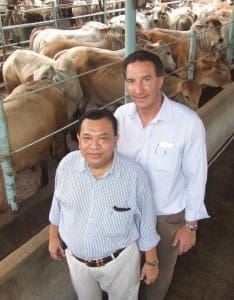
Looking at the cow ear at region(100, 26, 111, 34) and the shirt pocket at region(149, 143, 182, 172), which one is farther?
the cow ear at region(100, 26, 111, 34)

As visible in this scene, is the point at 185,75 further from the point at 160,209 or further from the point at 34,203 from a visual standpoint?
the point at 160,209

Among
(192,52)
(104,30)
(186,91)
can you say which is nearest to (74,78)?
(186,91)

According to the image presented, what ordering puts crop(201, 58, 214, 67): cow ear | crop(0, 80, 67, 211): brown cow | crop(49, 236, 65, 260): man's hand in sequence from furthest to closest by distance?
1. crop(201, 58, 214, 67): cow ear
2. crop(0, 80, 67, 211): brown cow
3. crop(49, 236, 65, 260): man's hand

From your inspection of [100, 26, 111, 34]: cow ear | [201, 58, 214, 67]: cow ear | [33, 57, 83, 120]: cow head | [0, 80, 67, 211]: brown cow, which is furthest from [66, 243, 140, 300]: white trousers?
[100, 26, 111, 34]: cow ear

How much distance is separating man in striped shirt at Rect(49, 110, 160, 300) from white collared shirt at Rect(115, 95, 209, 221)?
6.4 inches

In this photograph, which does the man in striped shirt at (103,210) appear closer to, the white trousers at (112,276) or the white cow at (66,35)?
the white trousers at (112,276)

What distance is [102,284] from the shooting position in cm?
198

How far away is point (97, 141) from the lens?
1.64m

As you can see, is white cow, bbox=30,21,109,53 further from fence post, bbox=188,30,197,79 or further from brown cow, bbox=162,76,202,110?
brown cow, bbox=162,76,202,110

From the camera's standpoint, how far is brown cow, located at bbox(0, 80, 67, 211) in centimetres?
344

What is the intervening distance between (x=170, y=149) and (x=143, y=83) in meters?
0.36

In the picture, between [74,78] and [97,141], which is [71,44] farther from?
[97,141]

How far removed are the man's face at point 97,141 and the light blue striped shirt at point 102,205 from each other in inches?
3.0

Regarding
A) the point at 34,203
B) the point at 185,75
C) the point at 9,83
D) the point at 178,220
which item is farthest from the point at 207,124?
the point at 9,83
